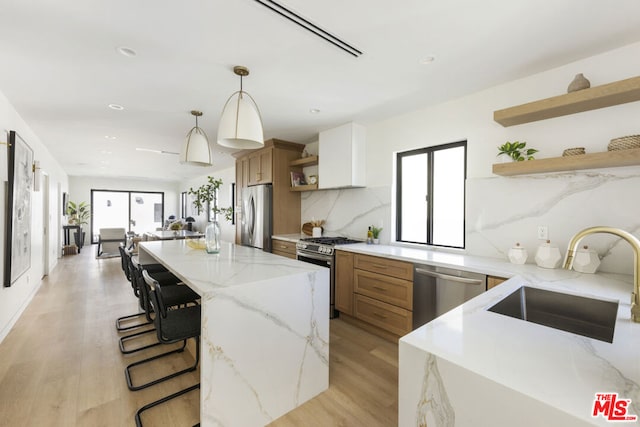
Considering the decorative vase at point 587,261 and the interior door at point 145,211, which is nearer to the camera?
the decorative vase at point 587,261

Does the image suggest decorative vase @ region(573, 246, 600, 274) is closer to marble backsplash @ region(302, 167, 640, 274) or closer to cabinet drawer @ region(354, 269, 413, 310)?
marble backsplash @ region(302, 167, 640, 274)

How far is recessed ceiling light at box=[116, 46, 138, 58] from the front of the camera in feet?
6.41

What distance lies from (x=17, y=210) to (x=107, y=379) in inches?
83.3

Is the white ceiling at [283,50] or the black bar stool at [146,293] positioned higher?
the white ceiling at [283,50]

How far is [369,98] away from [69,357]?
11.5 ft

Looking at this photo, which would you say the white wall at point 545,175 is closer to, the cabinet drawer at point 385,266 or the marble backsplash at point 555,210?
the marble backsplash at point 555,210

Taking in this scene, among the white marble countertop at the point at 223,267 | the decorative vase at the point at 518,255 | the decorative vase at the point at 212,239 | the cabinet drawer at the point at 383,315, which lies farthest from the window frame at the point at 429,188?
the decorative vase at the point at 212,239

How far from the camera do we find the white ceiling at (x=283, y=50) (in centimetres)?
158

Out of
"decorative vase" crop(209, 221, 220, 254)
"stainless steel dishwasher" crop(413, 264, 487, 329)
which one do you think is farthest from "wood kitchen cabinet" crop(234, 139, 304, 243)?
"stainless steel dishwasher" crop(413, 264, 487, 329)

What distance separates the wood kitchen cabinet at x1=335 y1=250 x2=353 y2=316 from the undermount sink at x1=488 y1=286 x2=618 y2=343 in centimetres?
167

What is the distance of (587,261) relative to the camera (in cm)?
194

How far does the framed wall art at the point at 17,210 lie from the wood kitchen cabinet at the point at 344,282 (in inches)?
126

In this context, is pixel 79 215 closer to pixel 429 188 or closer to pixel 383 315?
pixel 383 315

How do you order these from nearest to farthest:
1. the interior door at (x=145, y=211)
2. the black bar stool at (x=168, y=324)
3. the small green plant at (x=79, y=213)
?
the black bar stool at (x=168, y=324) → the small green plant at (x=79, y=213) → the interior door at (x=145, y=211)
